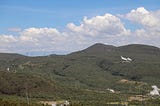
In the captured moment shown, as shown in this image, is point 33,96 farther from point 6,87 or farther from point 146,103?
point 146,103

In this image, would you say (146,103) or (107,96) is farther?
(107,96)

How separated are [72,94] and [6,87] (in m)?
28.8

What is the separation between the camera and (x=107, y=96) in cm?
16262

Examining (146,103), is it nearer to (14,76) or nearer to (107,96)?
(107,96)

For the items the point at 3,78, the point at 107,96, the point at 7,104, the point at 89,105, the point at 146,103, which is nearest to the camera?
the point at 7,104

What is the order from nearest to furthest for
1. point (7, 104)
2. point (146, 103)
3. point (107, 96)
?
point (7, 104)
point (146, 103)
point (107, 96)

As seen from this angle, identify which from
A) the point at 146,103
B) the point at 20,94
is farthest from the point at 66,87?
the point at 146,103

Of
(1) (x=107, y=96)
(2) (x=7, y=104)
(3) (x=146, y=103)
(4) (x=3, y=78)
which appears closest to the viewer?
(2) (x=7, y=104)

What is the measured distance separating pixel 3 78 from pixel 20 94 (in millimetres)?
14542

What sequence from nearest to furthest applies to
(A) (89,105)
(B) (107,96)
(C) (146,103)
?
(A) (89,105), (C) (146,103), (B) (107,96)

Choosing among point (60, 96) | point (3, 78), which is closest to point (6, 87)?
point (3, 78)

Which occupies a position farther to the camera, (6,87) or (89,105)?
(6,87)

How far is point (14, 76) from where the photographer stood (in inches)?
7037

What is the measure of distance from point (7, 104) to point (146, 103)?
62.4 meters
